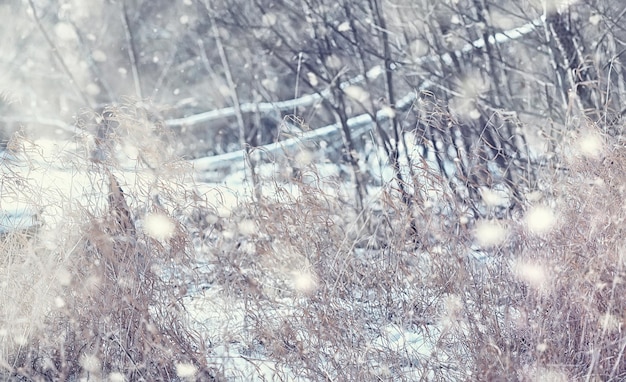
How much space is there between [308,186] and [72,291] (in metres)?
1.28

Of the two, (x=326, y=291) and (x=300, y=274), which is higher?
(x=300, y=274)

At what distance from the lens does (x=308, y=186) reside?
4062 millimetres

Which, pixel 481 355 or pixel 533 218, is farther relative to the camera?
pixel 533 218

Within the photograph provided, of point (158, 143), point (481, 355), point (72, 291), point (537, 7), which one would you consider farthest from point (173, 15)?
point (481, 355)

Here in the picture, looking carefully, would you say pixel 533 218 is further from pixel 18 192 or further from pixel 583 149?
pixel 18 192

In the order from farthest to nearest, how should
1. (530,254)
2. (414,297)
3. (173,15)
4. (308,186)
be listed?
(173,15) → (308,186) → (414,297) → (530,254)

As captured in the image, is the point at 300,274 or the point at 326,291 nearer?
the point at 326,291

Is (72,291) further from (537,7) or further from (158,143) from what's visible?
(537,7)

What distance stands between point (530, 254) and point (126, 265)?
70.6 inches

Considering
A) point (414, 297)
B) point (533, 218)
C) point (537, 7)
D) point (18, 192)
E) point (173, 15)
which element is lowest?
point (414, 297)

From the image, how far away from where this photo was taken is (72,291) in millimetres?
3539

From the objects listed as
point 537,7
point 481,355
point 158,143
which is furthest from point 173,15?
point 481,355

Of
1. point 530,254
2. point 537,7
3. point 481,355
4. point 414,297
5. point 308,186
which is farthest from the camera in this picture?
point 537,7

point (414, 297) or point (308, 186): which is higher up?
point (308, 186)
